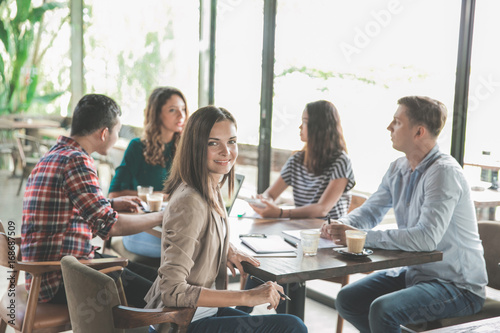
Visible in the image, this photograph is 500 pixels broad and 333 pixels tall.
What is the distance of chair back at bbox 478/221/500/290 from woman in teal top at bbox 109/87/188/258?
5.64 ft

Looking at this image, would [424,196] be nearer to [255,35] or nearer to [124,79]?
[255,35]

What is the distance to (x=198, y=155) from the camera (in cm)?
183

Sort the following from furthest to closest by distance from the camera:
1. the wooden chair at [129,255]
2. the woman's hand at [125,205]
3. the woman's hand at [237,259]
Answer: the wooden chair at [129,255], the woman's hand at [125,205], the woman's hand at [237,259]

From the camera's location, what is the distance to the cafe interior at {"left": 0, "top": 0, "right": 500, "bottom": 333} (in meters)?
2.83

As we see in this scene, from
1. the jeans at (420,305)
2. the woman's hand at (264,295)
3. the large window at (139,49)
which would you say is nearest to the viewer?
the woman's hand at (264,295)

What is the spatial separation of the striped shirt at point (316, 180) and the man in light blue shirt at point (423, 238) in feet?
1.91

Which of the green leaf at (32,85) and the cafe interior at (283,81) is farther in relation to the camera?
A: the green leaf at (32,85)

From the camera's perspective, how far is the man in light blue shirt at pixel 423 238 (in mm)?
2156

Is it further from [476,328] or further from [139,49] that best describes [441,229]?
[139,49]

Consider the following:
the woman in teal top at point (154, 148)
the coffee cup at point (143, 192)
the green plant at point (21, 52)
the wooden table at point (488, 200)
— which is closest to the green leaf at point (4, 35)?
the green plant at point (21, 52)

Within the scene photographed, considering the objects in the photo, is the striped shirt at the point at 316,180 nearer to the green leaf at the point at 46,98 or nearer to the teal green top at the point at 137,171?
the teal green top at the point at 137,171

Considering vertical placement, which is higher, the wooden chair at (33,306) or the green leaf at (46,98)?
the green leaf at (46,98)

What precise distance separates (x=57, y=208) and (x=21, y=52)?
634cm

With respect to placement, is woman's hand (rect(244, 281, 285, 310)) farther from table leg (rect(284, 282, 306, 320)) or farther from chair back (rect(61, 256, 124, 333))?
table leg (rect(284, 282, 306, 320))
